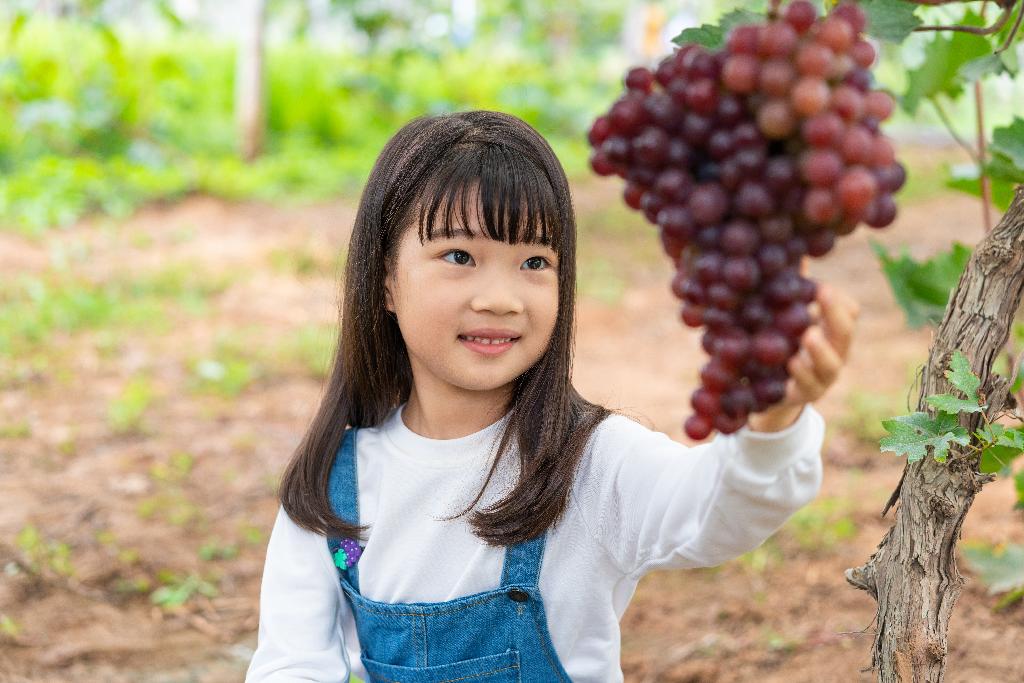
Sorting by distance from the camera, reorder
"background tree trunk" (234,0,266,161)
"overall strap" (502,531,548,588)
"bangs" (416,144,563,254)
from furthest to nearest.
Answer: "background tree trunk" (234,0,266,161)
"overall strap" (502,531,548,588)
"bangs" (416,144,563,254)

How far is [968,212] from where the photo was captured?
24.1ft

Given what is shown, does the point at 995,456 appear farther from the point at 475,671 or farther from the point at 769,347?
the point at 475,671

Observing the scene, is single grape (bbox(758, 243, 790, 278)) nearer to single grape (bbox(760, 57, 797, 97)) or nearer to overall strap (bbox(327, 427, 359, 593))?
single grape (bbox(760, 57, 797, 97))

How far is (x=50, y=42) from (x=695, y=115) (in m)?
8.22

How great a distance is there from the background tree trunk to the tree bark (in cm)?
660

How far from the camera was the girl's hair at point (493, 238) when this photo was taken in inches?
61.1

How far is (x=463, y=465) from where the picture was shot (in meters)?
1.72

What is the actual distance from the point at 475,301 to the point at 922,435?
0.63 meters

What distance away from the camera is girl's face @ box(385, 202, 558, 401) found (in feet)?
5.05

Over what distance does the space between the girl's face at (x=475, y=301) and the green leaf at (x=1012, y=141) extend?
633mm

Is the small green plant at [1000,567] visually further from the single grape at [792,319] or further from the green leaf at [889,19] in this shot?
the single grape at [792,319]


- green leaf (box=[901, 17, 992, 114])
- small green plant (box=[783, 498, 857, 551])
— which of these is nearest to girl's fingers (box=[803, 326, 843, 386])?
green leaf (box=[901, 17, 992, 114])

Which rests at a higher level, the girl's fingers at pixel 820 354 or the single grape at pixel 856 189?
the single grape at pixel 856 189

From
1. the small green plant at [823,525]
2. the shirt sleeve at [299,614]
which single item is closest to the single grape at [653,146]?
the shirt sleeve at [299,614]
